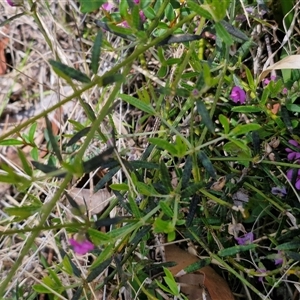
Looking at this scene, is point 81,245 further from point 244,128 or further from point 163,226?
point 244,128

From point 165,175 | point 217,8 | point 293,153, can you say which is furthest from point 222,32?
point 293,153

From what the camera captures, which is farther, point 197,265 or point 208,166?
point 197,265

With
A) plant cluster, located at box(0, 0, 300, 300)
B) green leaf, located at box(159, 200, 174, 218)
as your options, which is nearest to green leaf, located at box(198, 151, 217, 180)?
plant cluster, located at box(0, 0, 300, 300)

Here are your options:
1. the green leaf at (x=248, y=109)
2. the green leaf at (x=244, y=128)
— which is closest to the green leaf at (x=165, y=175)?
the green leaf at (x=244, y=128)

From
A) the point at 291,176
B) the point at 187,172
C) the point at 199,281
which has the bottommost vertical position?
Result: the point at 199,281

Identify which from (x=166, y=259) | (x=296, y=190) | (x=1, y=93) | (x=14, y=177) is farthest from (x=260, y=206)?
(x=1, y=93)

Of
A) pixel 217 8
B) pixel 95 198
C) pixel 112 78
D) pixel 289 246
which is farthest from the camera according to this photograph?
pixel 95 198
